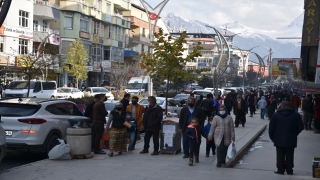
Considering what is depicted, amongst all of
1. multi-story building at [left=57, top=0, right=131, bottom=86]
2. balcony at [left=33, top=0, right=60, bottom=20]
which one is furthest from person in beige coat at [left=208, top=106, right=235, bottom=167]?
multi-story building at [left=57, top=0, right=131, bottom=86]

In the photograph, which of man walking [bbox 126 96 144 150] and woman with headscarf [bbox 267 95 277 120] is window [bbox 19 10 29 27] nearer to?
woman with headscarf [bbox 267 95 277 120]

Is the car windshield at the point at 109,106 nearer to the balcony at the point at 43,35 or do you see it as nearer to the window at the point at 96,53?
the balcony at the point at 43,35

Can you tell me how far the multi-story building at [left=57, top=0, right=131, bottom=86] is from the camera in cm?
5762

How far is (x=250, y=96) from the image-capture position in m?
33.6

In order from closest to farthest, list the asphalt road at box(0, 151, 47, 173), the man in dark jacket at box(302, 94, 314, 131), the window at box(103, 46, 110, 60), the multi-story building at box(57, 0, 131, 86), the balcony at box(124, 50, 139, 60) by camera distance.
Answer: the asphalt road at box(0, 151, 47, 173) → the man in dark jacket at box(302, 94, 314, 131) → the multi-story building at box(57, 0, 131, 86) → the window at box(103, 46, 110, 60) → the balcony at box(124, 50, 139, 60)

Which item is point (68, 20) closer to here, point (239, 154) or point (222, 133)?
point (239, 154)

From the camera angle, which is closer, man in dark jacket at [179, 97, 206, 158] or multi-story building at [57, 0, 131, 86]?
man in dark jacket at [179, 97, 206, 158]

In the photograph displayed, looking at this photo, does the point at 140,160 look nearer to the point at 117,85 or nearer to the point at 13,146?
the point at 13,146

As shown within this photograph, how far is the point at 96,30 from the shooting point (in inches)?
2562

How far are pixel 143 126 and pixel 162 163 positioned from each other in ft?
8.49

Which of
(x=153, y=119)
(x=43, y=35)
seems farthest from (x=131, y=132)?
(x=43, y=35)

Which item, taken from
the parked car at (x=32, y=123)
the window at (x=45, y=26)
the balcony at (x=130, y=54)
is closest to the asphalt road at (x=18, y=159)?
the parked car at (x=32, y=123)

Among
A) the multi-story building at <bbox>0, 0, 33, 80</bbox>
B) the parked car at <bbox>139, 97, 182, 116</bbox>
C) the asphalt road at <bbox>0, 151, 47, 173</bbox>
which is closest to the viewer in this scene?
the asphalt road at <bbox>0, 151, 47, 173</bbox>

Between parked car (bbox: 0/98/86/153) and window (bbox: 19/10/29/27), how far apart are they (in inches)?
1414
